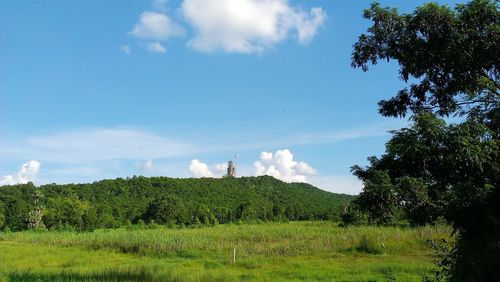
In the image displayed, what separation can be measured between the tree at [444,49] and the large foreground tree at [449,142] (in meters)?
0.01

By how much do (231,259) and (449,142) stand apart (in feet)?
70.1

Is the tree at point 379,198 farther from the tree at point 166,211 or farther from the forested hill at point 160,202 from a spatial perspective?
the tree at point 166,211

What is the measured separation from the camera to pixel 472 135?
21.1ft

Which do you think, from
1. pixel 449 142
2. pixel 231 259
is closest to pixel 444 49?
pixel 449 142

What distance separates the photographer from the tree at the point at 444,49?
6.59m

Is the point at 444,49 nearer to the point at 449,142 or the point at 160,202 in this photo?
the point at 449,142

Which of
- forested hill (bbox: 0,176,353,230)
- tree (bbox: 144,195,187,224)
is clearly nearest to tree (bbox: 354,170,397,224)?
forested hill (bbox: 0,176,353,230)

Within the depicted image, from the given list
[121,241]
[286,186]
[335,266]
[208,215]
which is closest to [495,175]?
[335,266]

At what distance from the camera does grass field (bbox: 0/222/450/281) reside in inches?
731

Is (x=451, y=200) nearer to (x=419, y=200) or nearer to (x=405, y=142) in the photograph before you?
(x=419, y=200)

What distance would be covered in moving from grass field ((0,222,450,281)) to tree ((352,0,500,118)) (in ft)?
34.8

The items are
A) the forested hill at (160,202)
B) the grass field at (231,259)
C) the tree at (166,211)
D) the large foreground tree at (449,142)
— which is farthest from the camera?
the tree at (166,211)

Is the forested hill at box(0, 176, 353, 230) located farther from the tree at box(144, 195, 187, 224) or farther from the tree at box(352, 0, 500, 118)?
the tree at box(352, 0, 500, 118)

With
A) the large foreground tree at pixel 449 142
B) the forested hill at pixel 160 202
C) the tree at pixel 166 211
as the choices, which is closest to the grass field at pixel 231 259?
the large foreground tree at pixel 449 142
